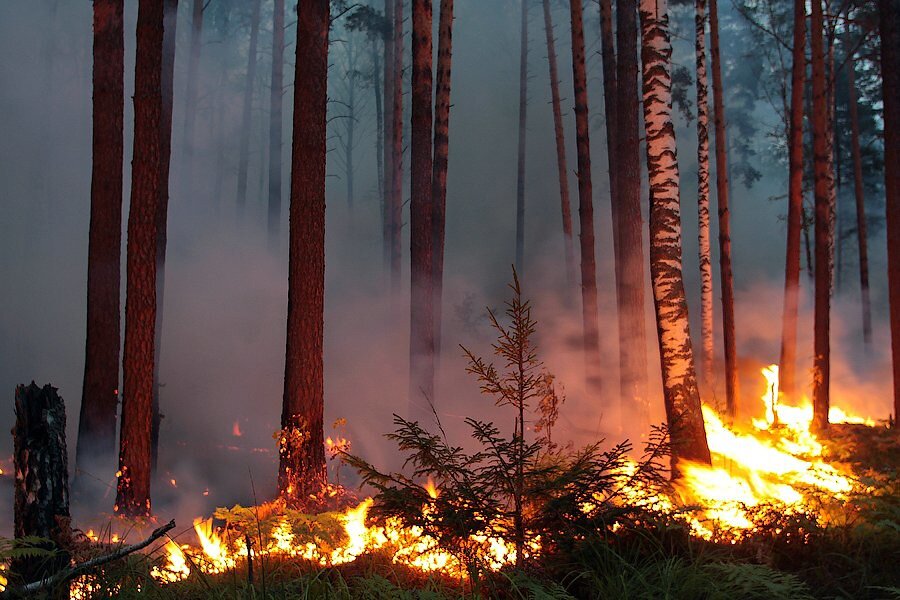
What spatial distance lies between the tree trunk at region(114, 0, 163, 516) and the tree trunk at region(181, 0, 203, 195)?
554 inches

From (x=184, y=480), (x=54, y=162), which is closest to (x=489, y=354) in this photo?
(x=184, y=480)

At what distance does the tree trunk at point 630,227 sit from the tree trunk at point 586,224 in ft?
5.27

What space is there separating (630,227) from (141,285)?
819 centimetres

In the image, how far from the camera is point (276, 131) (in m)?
26.8

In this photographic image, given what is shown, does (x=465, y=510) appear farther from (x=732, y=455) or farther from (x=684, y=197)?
(x=684, y=197)

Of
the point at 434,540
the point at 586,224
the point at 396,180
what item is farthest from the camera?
the point at 396,180

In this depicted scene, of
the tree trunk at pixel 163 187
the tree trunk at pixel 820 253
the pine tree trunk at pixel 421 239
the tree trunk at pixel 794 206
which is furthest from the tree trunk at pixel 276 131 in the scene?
the tree trunk at pixel 820 253

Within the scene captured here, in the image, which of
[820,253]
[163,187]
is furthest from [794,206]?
[163,187]

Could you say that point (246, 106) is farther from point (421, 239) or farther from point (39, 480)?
point (39, 480)

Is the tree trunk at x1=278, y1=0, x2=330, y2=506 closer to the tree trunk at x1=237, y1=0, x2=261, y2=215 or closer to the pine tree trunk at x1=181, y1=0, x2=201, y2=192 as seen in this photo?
the pine tree trunk at x1=181, y1=0, x2=201, y2=192

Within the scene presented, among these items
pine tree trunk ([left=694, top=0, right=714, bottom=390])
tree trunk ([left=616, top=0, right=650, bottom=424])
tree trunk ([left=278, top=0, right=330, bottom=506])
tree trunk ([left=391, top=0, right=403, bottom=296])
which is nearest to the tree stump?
tree trunk ([left=278, top=0, right=330, bottom=506])

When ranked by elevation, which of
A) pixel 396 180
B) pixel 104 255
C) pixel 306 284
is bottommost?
pixel 306 284

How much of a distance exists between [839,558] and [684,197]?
41.9 meters

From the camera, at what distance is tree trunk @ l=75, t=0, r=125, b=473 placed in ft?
30.0
